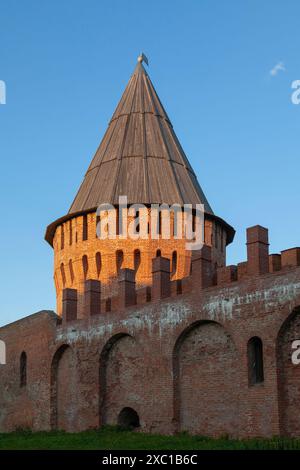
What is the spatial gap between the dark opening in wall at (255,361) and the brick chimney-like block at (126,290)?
4.94 m

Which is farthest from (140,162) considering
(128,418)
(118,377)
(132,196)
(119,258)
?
(128,418)

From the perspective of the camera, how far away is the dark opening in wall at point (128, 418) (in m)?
22.2

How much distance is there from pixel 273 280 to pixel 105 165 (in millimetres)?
13987

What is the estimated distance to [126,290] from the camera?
22.6m

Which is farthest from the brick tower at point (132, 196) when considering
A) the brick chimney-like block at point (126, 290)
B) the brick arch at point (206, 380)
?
the brick arch at point (206, 380)

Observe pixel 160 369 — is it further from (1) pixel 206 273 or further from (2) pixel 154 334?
(1) pixel 206 273

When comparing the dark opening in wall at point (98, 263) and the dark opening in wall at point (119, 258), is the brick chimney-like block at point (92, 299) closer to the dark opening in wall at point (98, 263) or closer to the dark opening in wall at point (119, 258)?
the dark opening in wall at point (119, 258)

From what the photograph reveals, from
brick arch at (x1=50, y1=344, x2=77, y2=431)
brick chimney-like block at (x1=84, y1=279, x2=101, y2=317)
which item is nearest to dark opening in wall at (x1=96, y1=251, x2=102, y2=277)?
brick chimney-like block at (x1=84, y1=279, x2=101, y2=317)

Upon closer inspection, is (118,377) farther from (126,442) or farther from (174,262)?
Answer: (174,262)

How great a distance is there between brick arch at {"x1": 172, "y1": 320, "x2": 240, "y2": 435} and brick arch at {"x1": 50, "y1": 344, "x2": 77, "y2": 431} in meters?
4.66

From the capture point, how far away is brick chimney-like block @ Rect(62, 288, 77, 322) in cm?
2489

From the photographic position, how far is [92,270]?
91.6ft

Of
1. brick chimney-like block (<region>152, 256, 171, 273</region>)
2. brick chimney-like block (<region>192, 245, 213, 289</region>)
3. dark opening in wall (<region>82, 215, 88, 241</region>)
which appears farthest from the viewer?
dark opening in wall (<region>82, 215, 88, 241</region>)

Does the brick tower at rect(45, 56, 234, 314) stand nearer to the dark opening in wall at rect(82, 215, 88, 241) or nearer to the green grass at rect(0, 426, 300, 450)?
the dark opening in wall at rect(82, 215, 88, 241)
